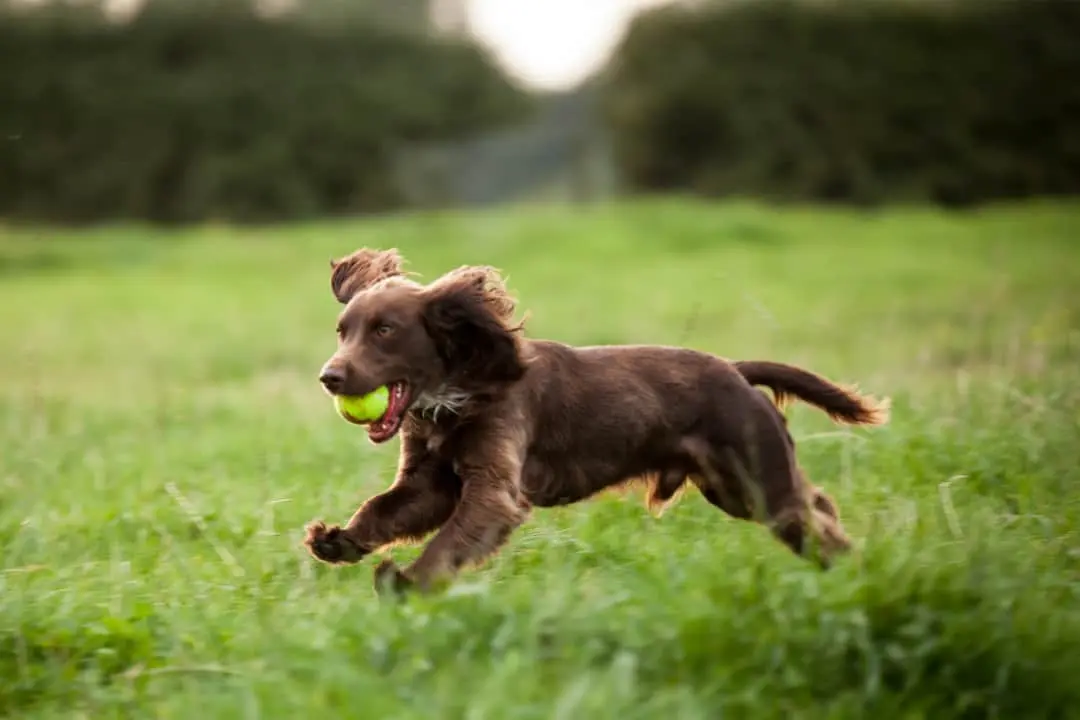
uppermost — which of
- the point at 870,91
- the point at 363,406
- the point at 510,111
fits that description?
the point at 870,91

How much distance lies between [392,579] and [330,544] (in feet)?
1.36

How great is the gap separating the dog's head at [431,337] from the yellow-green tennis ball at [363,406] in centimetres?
3

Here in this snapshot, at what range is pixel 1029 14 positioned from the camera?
2569 centimetres

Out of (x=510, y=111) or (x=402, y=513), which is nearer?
(x=402, y=513)

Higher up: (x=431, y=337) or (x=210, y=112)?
(x=431, y=337)

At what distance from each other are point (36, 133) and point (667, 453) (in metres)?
25.6

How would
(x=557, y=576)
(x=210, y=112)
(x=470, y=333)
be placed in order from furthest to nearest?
(x=210, y=112) → (x=470, y=333) → (x=557, y=576)

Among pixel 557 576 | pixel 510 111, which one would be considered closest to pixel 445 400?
pixel 557 576

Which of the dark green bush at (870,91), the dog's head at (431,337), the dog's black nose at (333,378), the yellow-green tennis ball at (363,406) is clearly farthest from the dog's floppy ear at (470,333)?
the dark green bush at (870,91)

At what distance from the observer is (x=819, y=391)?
478 cm

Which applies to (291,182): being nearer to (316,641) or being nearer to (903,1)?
(903,1)

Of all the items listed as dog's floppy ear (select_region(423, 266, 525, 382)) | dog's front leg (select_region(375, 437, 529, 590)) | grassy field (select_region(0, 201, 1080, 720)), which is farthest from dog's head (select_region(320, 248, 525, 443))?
grassy field (select_region(0, 201, 1080, 720))

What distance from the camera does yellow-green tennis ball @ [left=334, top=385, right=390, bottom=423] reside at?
13.2 feet

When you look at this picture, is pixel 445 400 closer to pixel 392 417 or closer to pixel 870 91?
pixel 392 417
